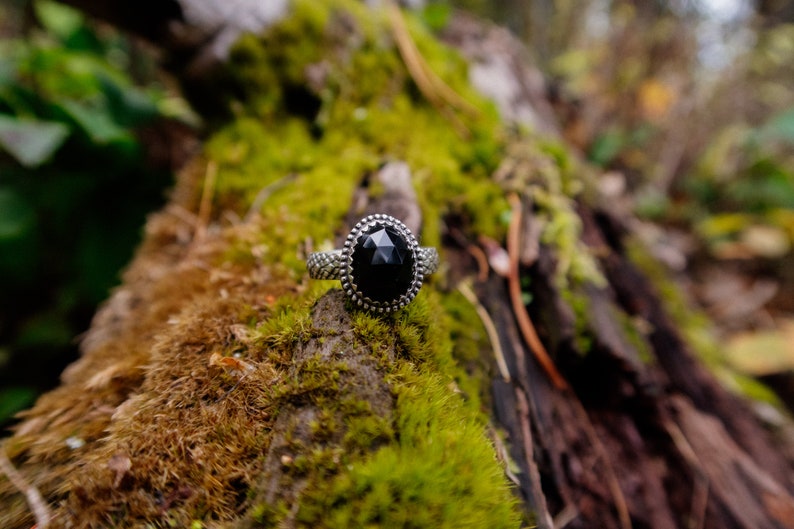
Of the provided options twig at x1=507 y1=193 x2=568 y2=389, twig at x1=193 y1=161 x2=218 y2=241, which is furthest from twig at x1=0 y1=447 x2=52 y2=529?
twig at x1=507 y1=193 x2=568 y2=389

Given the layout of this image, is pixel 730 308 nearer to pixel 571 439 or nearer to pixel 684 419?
pixel 684 419

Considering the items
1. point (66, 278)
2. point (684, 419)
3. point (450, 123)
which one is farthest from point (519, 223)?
point (66, 278)

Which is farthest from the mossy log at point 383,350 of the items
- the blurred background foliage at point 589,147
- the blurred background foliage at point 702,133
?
the blurred background foliage at point 702,133

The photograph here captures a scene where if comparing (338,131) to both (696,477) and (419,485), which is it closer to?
(419,485)

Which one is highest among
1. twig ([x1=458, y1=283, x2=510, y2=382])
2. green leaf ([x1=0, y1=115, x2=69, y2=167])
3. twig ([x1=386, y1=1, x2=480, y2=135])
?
twig ([x1=386, y1=1, x2=480, y2=135])

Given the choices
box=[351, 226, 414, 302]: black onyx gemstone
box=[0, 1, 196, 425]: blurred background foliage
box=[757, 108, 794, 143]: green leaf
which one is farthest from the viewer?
box=[757, 108, 794, 143]: green leaf

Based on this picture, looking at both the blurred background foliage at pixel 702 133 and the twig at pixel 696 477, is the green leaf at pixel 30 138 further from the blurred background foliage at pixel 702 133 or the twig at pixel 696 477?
the blurred background foliage at pixel 702 133

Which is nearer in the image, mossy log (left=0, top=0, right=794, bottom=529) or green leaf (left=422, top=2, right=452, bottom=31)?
mossy log (left=0, top=0, right=794, bottom=529)

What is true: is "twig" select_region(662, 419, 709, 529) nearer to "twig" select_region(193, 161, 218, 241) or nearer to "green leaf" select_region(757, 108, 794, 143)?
"twig" select_region(193, 161, 218, 241)
